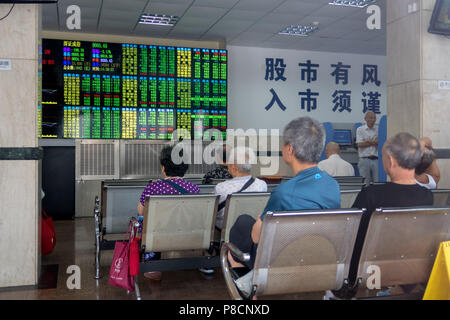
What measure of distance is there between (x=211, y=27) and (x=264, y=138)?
2336 mm

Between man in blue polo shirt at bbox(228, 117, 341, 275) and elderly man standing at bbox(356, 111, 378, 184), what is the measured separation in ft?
17.8

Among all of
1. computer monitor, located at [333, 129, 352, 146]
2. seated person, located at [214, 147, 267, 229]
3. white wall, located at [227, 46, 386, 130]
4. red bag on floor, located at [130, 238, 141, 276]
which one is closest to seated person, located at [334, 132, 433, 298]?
seated person, located at [214, 147, 267, 229]

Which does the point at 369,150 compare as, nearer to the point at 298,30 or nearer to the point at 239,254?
the point at 298,30

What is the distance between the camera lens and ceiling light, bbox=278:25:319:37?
7078 mm

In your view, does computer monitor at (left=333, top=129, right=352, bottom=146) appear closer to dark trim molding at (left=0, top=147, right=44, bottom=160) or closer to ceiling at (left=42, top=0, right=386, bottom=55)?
ceiling at (left=42, top=0, right=386, bottom=55)

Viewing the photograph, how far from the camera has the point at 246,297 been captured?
1938 mm

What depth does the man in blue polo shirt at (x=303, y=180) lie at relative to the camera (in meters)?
1.88

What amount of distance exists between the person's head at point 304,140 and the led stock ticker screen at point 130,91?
511cm

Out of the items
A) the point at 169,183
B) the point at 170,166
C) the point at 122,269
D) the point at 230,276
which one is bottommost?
the point at 122,269

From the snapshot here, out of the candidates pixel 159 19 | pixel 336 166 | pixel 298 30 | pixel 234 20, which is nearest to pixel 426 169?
pixel 336 166

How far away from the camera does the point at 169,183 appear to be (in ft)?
10.2

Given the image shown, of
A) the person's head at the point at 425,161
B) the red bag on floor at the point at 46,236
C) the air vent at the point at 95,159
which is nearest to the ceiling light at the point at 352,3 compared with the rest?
the person's head at the point at 425,161

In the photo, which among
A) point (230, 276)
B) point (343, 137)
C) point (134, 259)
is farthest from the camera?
point (343, 137)

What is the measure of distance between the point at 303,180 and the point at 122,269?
1543mm
